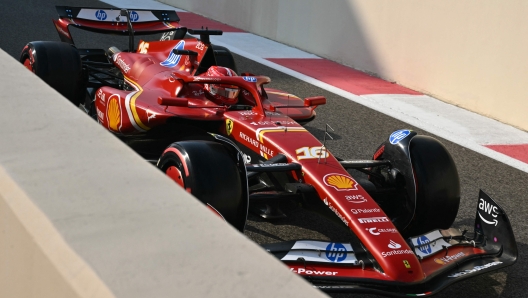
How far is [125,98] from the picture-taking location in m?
5.18

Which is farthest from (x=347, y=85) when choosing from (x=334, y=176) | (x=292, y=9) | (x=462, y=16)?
(x=334, y=176)

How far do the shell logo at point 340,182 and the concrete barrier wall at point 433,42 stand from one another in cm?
442

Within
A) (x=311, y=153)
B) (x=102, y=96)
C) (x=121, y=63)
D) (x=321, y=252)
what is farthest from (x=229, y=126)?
(x=121, y=63)

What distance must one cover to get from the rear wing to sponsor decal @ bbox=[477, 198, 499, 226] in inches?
154

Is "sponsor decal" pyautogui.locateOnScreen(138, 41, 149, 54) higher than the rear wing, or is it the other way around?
the rear wing

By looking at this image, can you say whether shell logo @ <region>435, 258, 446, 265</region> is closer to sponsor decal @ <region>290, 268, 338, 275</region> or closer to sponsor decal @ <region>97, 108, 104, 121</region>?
sponsor decal @ <region>290, 268, 338, 275</region>

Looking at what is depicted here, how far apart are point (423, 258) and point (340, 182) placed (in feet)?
2.04

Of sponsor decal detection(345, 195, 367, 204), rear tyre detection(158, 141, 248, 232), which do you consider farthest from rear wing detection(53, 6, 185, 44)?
sponsor decal detection(345, 195, 367, 204)

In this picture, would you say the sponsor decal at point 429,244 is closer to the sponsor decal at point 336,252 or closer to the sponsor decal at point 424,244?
the sponsor decal at point 424,244

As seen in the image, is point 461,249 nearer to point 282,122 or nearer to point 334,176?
point 334,176

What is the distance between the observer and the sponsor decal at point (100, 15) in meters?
→ 6.84

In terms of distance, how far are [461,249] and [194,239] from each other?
2.44m

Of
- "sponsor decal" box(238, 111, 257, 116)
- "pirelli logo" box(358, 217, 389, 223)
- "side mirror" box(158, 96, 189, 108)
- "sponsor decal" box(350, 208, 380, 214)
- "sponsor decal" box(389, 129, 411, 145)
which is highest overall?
"side mirror" box(158, 96, 189, 108)

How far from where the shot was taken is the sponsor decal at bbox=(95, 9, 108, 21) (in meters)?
6.84
